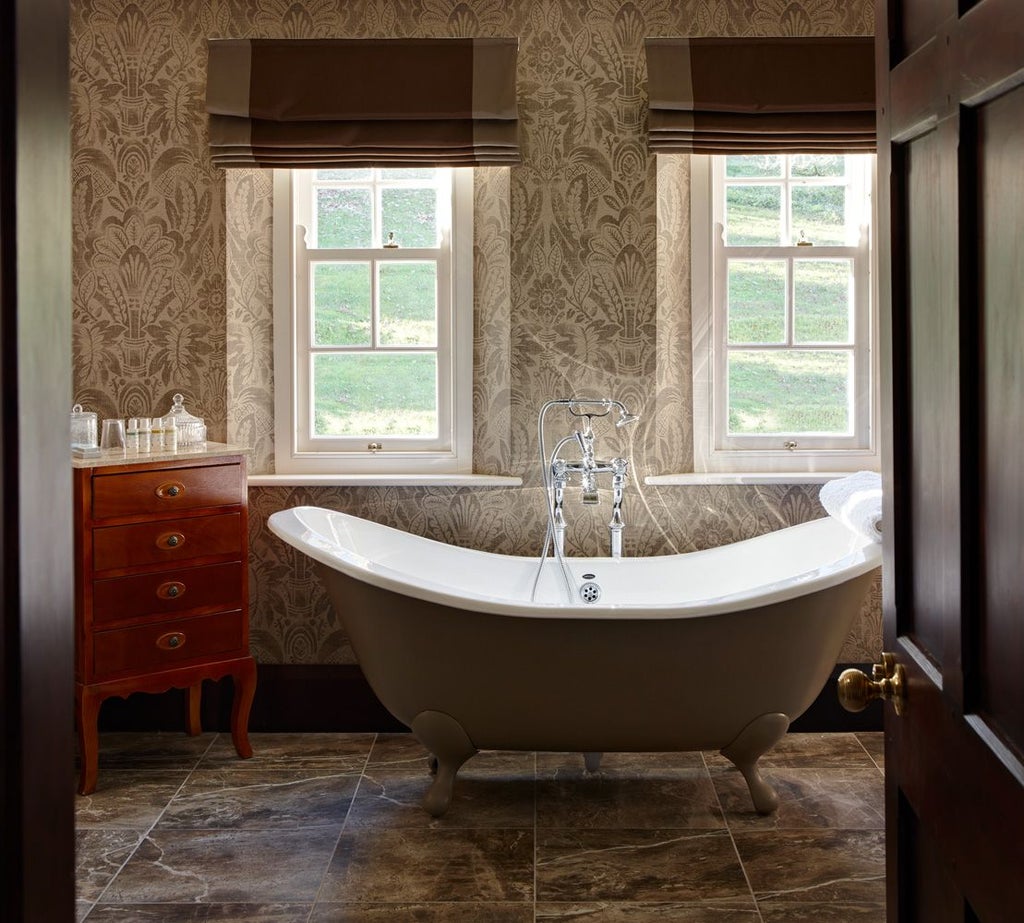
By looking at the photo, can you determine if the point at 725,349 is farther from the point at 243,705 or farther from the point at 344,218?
the point at 243,705

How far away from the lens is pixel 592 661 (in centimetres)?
266

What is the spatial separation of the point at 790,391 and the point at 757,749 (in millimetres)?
1450

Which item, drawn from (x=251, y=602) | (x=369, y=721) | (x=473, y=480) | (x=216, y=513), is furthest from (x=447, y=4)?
(x=369, y=721)

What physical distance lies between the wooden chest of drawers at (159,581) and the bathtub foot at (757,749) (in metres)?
1.53

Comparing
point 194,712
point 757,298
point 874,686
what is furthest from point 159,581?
point 874,686

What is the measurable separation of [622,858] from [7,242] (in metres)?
2.29

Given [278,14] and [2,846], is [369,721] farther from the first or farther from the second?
[2,846]

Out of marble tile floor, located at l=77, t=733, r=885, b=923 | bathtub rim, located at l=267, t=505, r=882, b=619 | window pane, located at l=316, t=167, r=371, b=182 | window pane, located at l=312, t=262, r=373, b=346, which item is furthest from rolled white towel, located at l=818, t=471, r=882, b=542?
window pane, located at l=316, t=167, r=371, b=182

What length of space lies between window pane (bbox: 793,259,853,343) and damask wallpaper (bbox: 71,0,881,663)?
0.54 meters

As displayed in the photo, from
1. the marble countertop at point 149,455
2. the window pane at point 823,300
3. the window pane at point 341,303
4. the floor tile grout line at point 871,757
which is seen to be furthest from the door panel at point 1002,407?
the window pane at point 341,303

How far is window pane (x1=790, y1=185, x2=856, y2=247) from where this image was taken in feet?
12.2

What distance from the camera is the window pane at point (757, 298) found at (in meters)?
3.72

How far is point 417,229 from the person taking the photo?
12.2ft

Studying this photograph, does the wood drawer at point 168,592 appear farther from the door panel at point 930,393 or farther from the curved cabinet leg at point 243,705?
the door panel at point 930,393
